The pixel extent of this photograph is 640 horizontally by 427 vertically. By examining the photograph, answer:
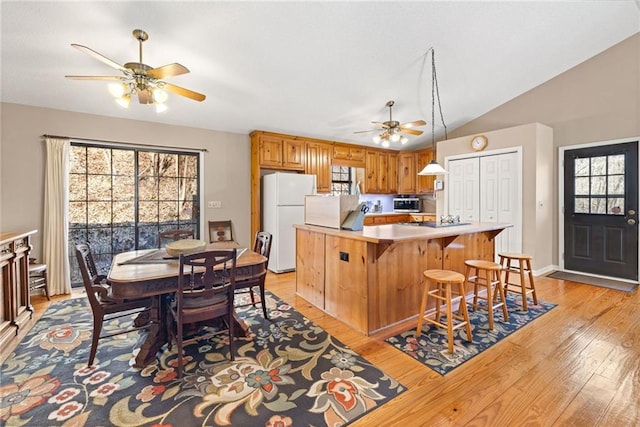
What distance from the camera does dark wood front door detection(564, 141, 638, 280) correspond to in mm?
4152

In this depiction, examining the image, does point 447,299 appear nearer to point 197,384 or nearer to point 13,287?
point 197,384

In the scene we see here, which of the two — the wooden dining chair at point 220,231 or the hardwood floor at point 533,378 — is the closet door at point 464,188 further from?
the wooden dining chair at point 220,231

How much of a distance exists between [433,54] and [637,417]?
12.4 ft

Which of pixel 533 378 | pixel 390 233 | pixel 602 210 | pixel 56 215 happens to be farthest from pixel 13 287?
pixel 602 210

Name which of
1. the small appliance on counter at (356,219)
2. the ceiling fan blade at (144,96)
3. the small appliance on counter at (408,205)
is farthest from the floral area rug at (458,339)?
the small appliance on counter at (408,205)

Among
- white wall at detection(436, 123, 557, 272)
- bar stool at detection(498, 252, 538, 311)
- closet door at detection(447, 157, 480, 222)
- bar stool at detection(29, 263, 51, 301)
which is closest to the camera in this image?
bar stool at detection(498, 252, 538, 311)

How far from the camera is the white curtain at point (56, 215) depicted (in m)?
3.64

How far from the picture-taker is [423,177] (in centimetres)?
670

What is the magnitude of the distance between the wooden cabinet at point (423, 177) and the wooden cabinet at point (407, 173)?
95mm

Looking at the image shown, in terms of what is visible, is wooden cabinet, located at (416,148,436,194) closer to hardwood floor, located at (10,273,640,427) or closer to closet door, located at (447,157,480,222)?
closet door, located at (447,157,480,222)

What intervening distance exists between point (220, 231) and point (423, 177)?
15.2 ft

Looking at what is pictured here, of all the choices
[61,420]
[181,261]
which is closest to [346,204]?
[181,261]

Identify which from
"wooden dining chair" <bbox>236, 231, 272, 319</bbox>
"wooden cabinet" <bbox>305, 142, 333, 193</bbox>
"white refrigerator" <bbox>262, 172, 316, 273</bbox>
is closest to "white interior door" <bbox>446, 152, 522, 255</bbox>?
"wooden cabinet" <bbox>305, 142, 333, 193</bbox>

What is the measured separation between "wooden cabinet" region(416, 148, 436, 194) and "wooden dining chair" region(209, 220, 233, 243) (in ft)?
14.4
